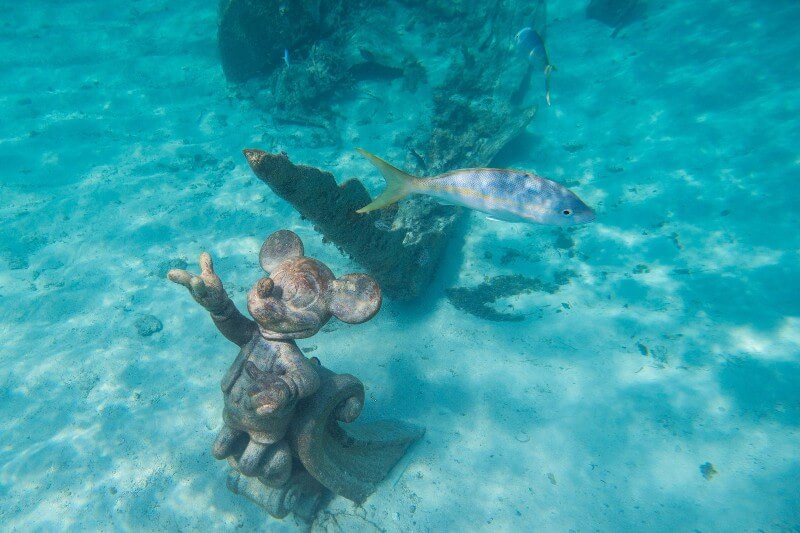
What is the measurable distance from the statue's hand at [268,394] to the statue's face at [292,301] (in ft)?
1.15

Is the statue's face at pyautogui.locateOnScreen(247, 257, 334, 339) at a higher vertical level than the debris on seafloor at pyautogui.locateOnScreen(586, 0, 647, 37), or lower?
higher

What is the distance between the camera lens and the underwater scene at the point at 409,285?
10.5 feet

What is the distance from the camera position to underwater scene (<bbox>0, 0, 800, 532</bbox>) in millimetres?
3205

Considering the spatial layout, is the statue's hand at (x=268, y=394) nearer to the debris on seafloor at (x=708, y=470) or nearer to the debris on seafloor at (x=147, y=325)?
the debris on seafloor at (x=147, y=325)

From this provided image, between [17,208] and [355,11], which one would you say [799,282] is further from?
[17,208]

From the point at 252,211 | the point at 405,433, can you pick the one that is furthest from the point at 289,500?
the point at 252,211

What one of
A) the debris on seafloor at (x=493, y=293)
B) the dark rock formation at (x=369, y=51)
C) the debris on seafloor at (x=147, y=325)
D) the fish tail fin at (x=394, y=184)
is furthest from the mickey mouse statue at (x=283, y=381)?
the dark rock formation at (x=369, y=51)

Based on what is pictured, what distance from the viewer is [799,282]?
5.71 meters

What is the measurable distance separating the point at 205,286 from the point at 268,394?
2.87ft

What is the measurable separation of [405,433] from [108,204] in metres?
8.58

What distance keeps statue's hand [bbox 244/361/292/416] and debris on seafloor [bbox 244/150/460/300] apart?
1451 millimetres

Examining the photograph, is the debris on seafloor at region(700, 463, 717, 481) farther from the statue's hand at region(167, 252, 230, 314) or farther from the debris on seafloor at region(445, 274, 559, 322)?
the statue's hand at region(167, 252, 230, 314)

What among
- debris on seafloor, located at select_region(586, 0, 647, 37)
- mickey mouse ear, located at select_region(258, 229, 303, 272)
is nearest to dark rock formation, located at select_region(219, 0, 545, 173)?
debris on seafloor, located at select_region(586, 0, 647, 37)

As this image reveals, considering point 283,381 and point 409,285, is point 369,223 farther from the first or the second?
point 283,381
